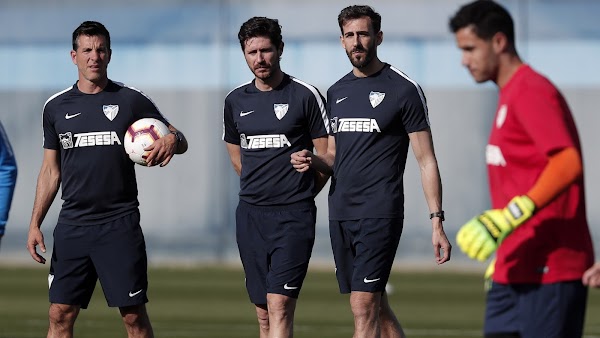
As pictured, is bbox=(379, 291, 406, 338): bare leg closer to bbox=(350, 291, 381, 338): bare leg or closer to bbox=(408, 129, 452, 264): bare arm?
bbox=(350, 291, 381, 338): bare leg

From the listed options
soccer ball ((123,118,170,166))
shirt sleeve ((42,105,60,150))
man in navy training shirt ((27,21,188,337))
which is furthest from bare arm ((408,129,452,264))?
shirt sleeve ((42,105,60,150))

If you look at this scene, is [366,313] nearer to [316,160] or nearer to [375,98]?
[316,160]

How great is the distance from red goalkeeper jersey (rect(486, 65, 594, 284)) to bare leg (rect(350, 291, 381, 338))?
117 inches

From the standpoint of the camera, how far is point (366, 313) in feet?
28.2

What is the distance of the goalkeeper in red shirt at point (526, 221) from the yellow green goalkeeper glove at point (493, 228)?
2.3 inches

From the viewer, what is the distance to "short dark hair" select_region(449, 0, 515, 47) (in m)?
5.47

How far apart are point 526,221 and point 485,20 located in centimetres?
83

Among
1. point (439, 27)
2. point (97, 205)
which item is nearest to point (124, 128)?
point (97, 205)

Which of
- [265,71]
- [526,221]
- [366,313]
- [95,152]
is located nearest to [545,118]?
[526,221]

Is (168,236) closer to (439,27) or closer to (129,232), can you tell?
(439,27)

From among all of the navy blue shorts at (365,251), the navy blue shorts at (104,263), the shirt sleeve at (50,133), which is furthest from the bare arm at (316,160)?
the shirt sleeve at (50,133)

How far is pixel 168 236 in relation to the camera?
2258 centimetres

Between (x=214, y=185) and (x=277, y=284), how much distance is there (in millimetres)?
14043

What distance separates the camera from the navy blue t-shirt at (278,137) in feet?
28.8
